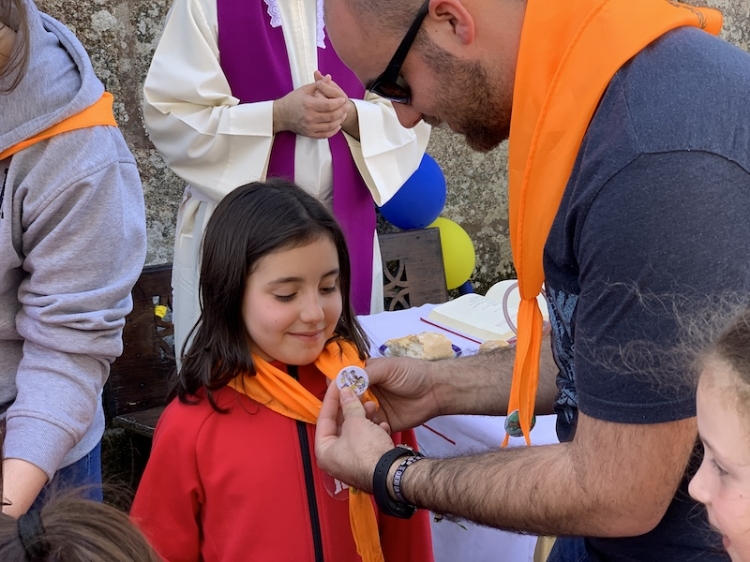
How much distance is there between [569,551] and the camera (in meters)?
1.59

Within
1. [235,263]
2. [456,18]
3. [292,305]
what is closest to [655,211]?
[456,18]

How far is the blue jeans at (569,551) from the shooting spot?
153cm

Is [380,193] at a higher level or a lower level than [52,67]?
lower

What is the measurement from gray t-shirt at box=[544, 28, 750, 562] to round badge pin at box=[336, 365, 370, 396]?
0.63 metres

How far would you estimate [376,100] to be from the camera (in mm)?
3039

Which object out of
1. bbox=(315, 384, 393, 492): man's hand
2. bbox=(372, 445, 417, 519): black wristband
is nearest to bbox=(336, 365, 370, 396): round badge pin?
bbox=(315, 384, 393, 492): man's hand

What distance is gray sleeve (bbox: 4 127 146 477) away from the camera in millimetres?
1517

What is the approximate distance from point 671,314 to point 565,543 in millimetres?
750

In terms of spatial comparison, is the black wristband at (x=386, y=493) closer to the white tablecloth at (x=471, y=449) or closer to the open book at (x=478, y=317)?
the white tablecloth at (x=471, y=449)

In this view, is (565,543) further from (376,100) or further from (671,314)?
(376,100)

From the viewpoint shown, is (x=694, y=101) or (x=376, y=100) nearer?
(x=694, y=101)

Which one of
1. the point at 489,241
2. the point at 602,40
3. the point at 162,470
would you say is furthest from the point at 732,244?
the point at 489,241

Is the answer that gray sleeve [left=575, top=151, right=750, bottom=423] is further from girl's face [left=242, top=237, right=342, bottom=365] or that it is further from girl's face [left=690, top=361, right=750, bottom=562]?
girl's face [left=242, top=237, right=342, bottom=365]

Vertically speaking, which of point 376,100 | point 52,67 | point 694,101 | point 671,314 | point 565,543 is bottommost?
point 565,543
